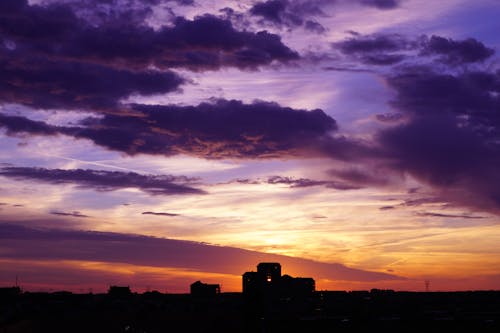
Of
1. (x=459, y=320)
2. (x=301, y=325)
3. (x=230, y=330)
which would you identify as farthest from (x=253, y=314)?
(x=459, y=320)

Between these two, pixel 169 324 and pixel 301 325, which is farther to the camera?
pixel 169 324

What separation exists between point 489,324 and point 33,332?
297ft

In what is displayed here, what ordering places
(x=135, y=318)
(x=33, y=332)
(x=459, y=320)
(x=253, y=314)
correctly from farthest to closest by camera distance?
(x=135, y=318), (x=33, y=332), (x=459, y=320), (x=253, y=314)

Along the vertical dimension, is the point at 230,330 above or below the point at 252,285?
below

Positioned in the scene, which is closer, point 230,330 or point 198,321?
point 230,330

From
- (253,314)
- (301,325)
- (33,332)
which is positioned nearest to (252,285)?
(253,314)

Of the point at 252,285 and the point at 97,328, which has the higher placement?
the point at 252,285

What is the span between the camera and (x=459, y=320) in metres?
122

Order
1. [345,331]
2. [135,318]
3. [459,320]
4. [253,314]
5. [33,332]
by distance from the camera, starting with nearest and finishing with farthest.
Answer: [253,314], [345,331], [459,320], [33,332], [135,318]

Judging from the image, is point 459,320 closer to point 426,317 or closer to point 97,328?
point 426,317

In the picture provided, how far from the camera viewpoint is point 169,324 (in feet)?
458

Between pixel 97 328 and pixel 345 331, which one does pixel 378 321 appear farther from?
pixel 97 328

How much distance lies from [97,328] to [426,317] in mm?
70164

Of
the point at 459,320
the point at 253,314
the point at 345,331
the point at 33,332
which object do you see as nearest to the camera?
the point at 253,314
